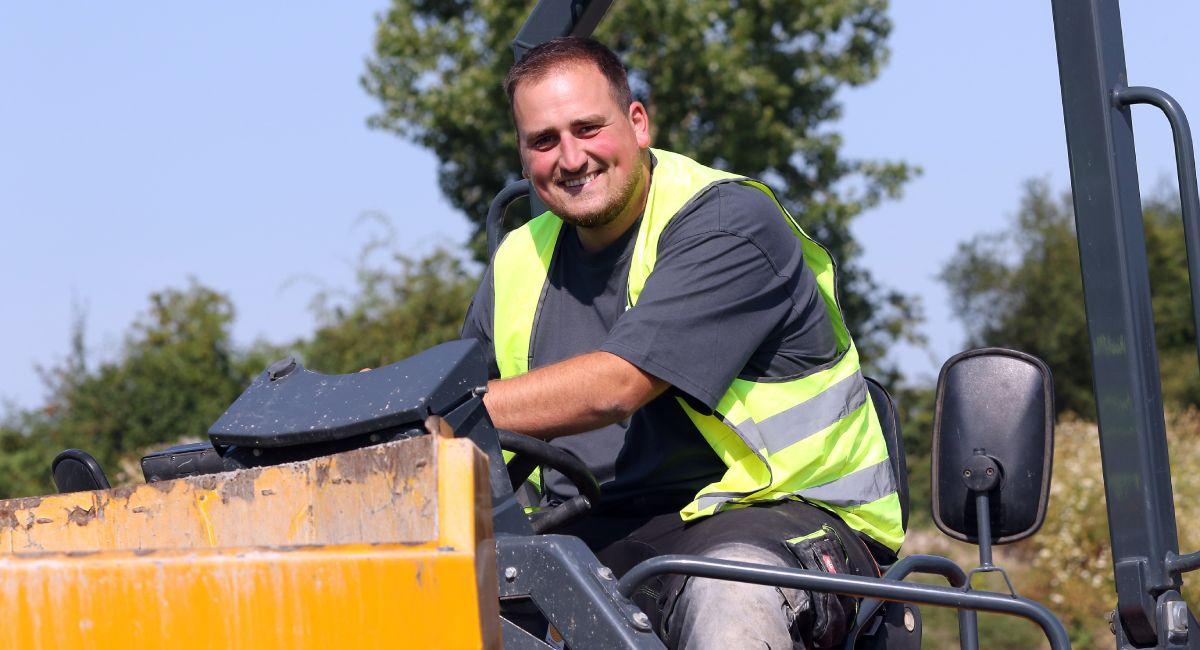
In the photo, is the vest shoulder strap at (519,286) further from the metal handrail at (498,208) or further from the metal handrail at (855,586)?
the metal handrail at (855,586)

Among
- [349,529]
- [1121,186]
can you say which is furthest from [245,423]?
[1121,186]

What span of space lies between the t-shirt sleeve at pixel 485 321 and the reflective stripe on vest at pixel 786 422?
0.75 feet

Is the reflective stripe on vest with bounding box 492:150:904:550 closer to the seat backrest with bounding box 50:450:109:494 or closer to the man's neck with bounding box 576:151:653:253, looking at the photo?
the man's neck with bounding box 576:151:653:253

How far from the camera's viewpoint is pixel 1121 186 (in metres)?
2.46

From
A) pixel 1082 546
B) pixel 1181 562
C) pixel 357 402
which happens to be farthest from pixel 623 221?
pixel 1082 546

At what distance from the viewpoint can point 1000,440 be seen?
8.47 feet

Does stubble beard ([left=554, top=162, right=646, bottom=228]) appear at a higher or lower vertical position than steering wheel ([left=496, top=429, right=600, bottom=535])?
higher

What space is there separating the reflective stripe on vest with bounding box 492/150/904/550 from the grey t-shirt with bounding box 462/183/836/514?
0.04 meters

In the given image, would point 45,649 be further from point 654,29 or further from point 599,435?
point 654,29

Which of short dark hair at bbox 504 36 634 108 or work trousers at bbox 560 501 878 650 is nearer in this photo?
work trousers at bbox 560 501 878 650

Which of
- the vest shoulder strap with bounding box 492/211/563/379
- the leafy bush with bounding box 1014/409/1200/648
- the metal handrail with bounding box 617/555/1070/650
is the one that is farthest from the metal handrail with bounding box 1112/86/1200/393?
the leafy bush with bounding box 1014/409/1200/648

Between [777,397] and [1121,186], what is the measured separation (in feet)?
2.64

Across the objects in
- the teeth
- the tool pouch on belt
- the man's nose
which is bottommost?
the tool pouch on belt

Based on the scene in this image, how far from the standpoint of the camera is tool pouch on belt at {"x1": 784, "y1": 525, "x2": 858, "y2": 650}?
2.61 metres
